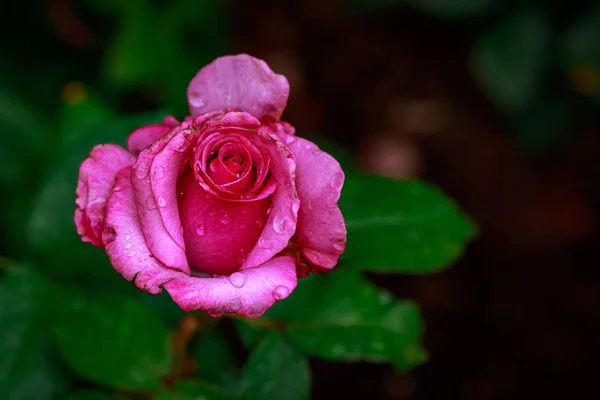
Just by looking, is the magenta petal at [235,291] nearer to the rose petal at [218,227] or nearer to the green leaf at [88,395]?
the rose petal at [218,227]

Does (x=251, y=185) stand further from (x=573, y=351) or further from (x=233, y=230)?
(x=573, y=351)

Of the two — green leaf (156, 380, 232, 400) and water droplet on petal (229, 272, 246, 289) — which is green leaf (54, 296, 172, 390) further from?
water droplet on petal (229, 272, 246, 289)

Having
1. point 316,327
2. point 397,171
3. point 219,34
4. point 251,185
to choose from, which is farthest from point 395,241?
point 397,171

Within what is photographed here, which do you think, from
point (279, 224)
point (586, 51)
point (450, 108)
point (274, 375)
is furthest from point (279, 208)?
point (450, 108)

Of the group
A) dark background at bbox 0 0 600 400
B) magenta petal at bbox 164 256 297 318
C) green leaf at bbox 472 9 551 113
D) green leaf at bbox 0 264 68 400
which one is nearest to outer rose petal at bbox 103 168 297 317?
magenta petal at bbox 164 256 297 318

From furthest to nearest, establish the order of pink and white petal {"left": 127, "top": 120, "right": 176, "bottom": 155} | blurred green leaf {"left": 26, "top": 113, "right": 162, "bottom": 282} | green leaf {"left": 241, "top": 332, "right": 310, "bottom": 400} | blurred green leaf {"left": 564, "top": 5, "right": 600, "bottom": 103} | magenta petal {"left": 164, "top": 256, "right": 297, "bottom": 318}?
blurred green leaf {"left": 564, "top": 5, "right": 600, "bottom": 103} → blurred green leaf {"left": 26, "top": 113, "right": 162, "bottom": 282} → green leaf {"left": 241, "top": 332, "right": 310, "bottom": 400} → pink and white petal {"left": 127, "top": 120, "right": 176, "bottom": 155} → magenta petal {"left": 164, "top": 256, "right": 297, "bottom": 318}

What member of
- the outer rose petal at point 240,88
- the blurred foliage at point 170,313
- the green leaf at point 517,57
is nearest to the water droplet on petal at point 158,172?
the outer rose petal at point 240,88
